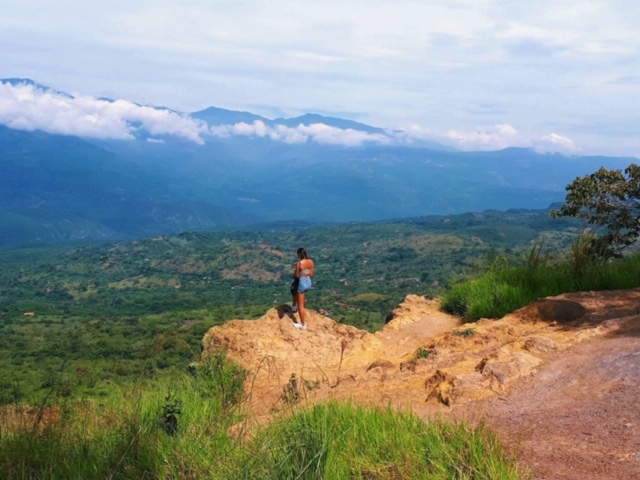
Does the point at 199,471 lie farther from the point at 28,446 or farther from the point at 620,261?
the point at 620,261

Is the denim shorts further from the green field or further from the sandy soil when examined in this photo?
the green field

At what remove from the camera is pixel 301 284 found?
12016 millimetres

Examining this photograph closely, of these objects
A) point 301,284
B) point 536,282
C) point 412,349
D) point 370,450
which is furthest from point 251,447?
point 536,282

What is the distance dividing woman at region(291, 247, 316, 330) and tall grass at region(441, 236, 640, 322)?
353 cm

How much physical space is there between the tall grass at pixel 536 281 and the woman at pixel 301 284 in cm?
353

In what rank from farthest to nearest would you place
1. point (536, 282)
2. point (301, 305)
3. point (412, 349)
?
point (301, 305), point (536, 282), point (412, 349)

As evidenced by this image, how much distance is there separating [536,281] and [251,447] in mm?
8989

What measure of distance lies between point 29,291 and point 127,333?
109m

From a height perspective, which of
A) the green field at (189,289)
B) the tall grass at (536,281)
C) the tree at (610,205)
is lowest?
the green field at (189,289)

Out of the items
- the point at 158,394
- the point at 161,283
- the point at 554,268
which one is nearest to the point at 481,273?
the point at 554,268

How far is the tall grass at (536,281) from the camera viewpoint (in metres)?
11.0

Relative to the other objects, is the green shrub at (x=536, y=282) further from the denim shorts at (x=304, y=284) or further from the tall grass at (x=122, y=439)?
the tall grass at (x=122, y=439)

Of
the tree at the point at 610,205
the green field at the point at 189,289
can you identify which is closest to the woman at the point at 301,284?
the tree at the point at 610,205

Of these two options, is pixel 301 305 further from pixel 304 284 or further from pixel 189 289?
pixel 189 289
